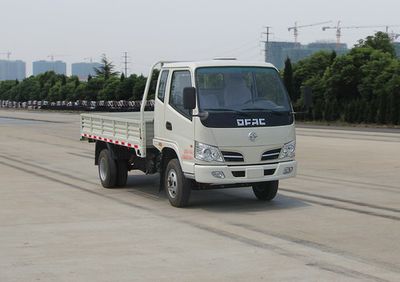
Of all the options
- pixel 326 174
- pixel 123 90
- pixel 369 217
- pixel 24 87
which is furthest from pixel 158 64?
pixel 24 87

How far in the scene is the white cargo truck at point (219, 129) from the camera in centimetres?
1002

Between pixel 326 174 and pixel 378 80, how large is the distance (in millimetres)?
35301

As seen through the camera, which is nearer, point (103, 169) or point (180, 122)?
point (180, 122)

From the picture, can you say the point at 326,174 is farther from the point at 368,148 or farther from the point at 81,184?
the point at 368,148

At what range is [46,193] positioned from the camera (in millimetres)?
12430

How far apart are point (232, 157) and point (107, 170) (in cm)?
387

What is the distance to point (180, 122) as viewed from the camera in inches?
410

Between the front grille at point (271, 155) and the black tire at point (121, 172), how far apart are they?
383 centimetres

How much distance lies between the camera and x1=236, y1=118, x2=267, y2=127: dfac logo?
10086 millimetres

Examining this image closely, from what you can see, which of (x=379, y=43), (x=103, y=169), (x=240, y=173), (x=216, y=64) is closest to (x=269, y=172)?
(x=240, y=173)

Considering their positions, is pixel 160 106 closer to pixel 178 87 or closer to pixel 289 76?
pixel 178 87

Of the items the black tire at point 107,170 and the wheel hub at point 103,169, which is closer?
the black tire at point 107,170

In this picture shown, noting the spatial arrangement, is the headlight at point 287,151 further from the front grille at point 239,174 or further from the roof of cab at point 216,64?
the roof of cab at point 216,64

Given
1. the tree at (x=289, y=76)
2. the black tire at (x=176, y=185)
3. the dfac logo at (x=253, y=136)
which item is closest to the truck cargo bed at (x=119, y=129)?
the black tire at (x=176, y=185)
